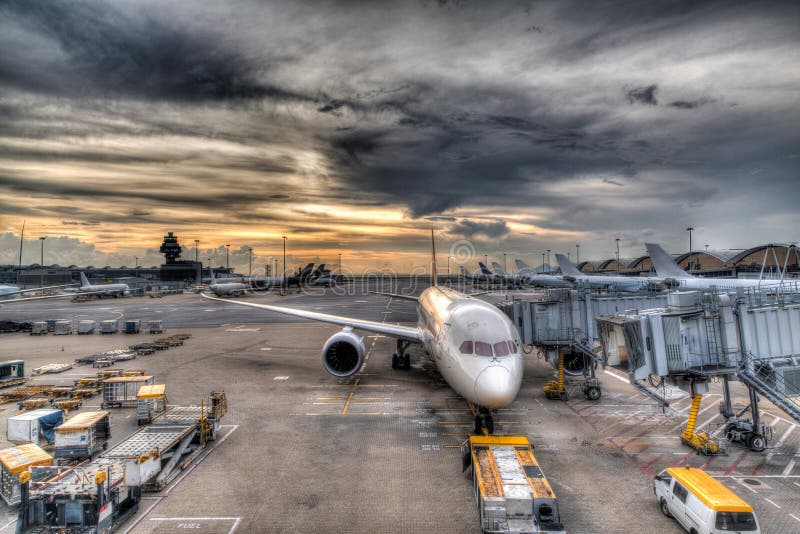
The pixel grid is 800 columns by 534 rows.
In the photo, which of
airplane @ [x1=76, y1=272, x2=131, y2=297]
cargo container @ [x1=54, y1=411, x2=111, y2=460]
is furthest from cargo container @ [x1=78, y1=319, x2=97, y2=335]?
airplane @ [x1=76, y1=272, x2=131, y2=297]

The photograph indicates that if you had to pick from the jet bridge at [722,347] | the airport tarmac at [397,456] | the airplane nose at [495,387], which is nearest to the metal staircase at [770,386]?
the jet bridge at [722,347]

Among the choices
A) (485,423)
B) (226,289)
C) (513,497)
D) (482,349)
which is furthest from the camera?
(226,289)

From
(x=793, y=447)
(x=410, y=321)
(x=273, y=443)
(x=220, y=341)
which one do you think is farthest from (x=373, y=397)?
(x=410, y=321)

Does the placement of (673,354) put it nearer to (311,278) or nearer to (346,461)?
(346,461)

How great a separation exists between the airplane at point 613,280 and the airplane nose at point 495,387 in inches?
764

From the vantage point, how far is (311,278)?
495 feet

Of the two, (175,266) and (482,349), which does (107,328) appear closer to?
(482,349)

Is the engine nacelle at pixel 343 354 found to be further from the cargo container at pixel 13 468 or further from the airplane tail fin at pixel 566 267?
the airplane tail fin at pixel 566 267

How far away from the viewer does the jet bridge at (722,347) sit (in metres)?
15.7

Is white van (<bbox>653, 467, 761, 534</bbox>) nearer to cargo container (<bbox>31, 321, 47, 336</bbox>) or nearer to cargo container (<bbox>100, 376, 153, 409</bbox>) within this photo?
cargo container (<bbox>100, 376, 153, 409</bbox>)

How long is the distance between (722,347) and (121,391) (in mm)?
→ 27206

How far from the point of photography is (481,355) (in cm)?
1523

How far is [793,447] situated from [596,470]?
8854 mm

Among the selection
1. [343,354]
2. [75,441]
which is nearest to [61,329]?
[343,354]
